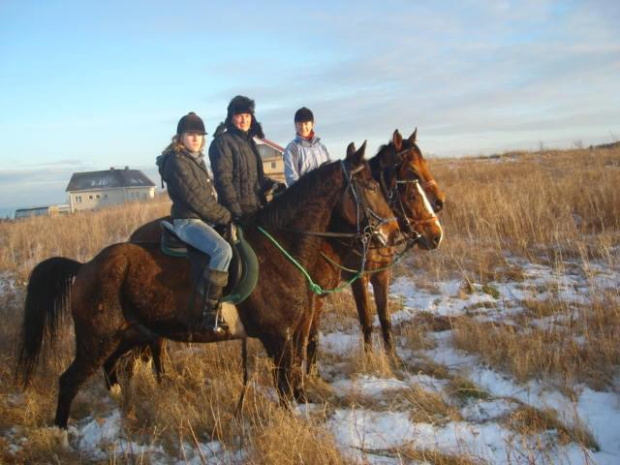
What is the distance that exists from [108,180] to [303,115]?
199 feet

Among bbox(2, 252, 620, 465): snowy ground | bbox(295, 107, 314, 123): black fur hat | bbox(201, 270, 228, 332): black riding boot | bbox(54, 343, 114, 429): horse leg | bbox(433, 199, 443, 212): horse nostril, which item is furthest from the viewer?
bbox(295, 107, 314, 123): black fur hat

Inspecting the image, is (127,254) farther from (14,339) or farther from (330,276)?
(14,339)

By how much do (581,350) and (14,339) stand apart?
6575 mm

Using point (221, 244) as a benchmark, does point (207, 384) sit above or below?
below

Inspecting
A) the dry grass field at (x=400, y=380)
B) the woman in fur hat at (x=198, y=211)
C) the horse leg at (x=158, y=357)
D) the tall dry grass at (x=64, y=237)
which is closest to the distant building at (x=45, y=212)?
the tall dry grass at (x=64, y=237)

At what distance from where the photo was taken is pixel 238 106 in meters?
4.80

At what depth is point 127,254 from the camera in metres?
4.05

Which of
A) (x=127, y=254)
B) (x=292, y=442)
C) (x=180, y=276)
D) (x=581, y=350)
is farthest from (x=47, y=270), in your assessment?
(x=581, y=350)

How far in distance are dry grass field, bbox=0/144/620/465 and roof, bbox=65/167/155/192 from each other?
54.4 meters

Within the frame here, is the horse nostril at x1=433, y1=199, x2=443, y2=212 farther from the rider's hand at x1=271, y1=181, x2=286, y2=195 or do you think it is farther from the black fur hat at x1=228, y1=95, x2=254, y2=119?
the black fur hat at x1=228, y1=95, x2=254, y2=119

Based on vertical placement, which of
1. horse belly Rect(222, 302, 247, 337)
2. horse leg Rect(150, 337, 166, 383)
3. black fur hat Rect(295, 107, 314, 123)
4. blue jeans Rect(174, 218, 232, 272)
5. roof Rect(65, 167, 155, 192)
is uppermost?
roof Rect(65, 167, 155, 192)

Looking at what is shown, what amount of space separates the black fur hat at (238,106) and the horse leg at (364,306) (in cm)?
220

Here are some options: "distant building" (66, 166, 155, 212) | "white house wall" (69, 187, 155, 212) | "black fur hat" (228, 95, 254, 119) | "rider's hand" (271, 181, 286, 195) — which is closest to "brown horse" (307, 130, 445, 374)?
"rider's hand" (271, 181, 286, 195)

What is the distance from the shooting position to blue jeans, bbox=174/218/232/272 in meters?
Result: 3.84
